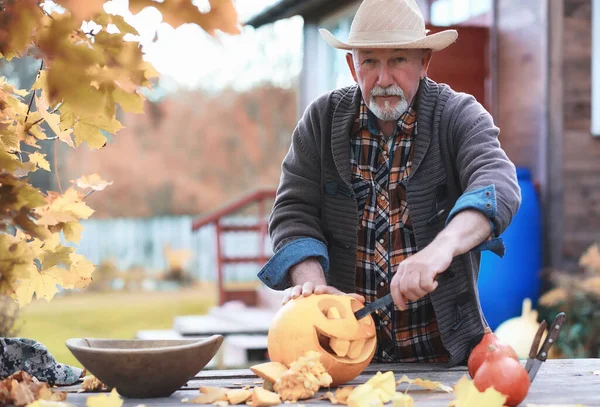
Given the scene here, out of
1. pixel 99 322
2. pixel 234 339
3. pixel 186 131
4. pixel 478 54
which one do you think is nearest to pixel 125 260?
pixel 186 131

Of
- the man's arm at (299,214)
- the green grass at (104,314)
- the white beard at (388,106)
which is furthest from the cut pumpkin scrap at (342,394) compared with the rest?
the green grass at (104,314)

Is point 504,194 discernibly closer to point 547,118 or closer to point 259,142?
point 547,118

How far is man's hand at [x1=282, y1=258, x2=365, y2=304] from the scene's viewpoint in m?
2.24

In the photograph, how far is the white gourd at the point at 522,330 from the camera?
18.7 feet

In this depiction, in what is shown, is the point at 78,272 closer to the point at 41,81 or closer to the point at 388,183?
the point at 41,81

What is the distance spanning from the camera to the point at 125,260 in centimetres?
1912

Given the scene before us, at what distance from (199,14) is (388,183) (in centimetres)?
114

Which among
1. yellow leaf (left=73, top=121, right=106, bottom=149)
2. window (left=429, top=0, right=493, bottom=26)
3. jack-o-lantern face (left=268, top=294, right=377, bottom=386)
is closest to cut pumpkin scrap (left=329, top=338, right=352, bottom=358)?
jack-o-lantern face (left=268, top=294, right=377, bottom=386)

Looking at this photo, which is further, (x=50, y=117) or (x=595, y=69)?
(x=595, y=69)

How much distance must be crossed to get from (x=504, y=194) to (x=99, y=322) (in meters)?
10.5

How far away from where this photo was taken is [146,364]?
1.83 meters

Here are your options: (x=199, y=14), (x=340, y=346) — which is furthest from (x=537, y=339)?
(x=199, y=14)

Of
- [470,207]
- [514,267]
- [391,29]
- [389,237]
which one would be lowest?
[514,267]

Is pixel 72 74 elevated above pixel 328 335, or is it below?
above
